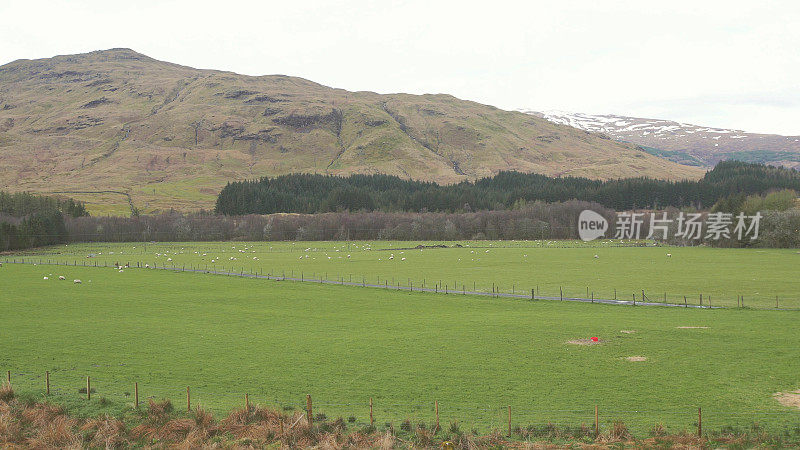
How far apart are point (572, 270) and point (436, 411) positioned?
7415 cm

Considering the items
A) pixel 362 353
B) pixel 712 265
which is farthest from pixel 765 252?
pixel 362 353

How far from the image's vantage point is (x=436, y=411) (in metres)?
22.0

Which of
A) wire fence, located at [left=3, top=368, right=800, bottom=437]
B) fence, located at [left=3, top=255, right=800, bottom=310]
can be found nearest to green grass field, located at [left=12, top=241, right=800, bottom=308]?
fence, located at [left=3, top=255, right=800, bottom=310]

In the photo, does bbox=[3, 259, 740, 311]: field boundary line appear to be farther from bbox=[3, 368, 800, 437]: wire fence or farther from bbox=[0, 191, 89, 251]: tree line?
bbox=[0, 191, 89, 251]: tree line

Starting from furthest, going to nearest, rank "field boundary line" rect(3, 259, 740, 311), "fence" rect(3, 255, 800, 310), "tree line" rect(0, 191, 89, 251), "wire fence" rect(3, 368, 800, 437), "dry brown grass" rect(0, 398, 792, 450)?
"tree line" rect(0, 191, 89, 251) → "field boundary line" rect(3, 259, 740, 311) → "fence" rect(3, 255, 800, 310) → "wire fence" rect(3, 368, 800, 437) → "dry brown grass" rect(0, 398, 792, 450)

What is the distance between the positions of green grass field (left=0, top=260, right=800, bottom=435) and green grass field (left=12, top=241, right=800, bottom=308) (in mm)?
11394

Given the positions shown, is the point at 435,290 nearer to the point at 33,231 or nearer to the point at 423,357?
the point at 423,357

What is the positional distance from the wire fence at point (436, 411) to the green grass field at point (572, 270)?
3702 centimetres

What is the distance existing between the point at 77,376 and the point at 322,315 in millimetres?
25030

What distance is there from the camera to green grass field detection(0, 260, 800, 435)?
25672 mm

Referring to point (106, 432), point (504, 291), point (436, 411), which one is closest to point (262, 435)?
point (106, 432)

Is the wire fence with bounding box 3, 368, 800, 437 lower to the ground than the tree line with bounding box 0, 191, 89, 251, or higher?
lower

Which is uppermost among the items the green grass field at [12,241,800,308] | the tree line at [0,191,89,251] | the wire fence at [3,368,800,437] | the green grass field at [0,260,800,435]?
the tree line at [0,191,89,251]

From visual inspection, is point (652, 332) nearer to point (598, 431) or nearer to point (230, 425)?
point (598, 431)
